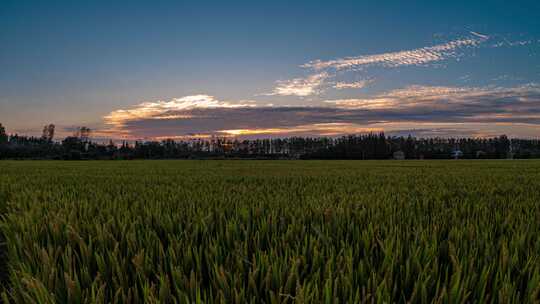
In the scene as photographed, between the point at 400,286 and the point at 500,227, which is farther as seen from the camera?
the point at 500,227

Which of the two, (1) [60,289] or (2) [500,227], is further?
(2) [500,227]

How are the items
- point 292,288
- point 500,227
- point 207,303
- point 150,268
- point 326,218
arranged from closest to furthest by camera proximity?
point 207,303
point 292,288
point 150,268
point 500,227
point 326,218

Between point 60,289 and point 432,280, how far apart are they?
53.8 inches

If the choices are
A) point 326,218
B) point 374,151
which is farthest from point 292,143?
point 326,218

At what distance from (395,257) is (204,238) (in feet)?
3.37

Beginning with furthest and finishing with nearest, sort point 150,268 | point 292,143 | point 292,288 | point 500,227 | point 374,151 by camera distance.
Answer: point 292,143 < point 374,151 < point 500,227 < point 150,268 < point 292,288

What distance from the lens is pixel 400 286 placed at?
1197 mm

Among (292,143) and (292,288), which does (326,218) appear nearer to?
(292,288)

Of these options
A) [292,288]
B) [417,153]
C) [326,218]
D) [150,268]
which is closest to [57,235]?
[150,268]

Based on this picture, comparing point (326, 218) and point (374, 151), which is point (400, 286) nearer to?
point (326, 218)

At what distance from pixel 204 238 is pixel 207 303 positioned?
859 millimetres

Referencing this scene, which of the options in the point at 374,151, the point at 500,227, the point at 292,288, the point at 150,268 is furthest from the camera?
the point at 374,151

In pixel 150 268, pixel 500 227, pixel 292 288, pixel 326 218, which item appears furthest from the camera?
pixel 326 218

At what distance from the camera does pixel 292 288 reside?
44.7 inches
